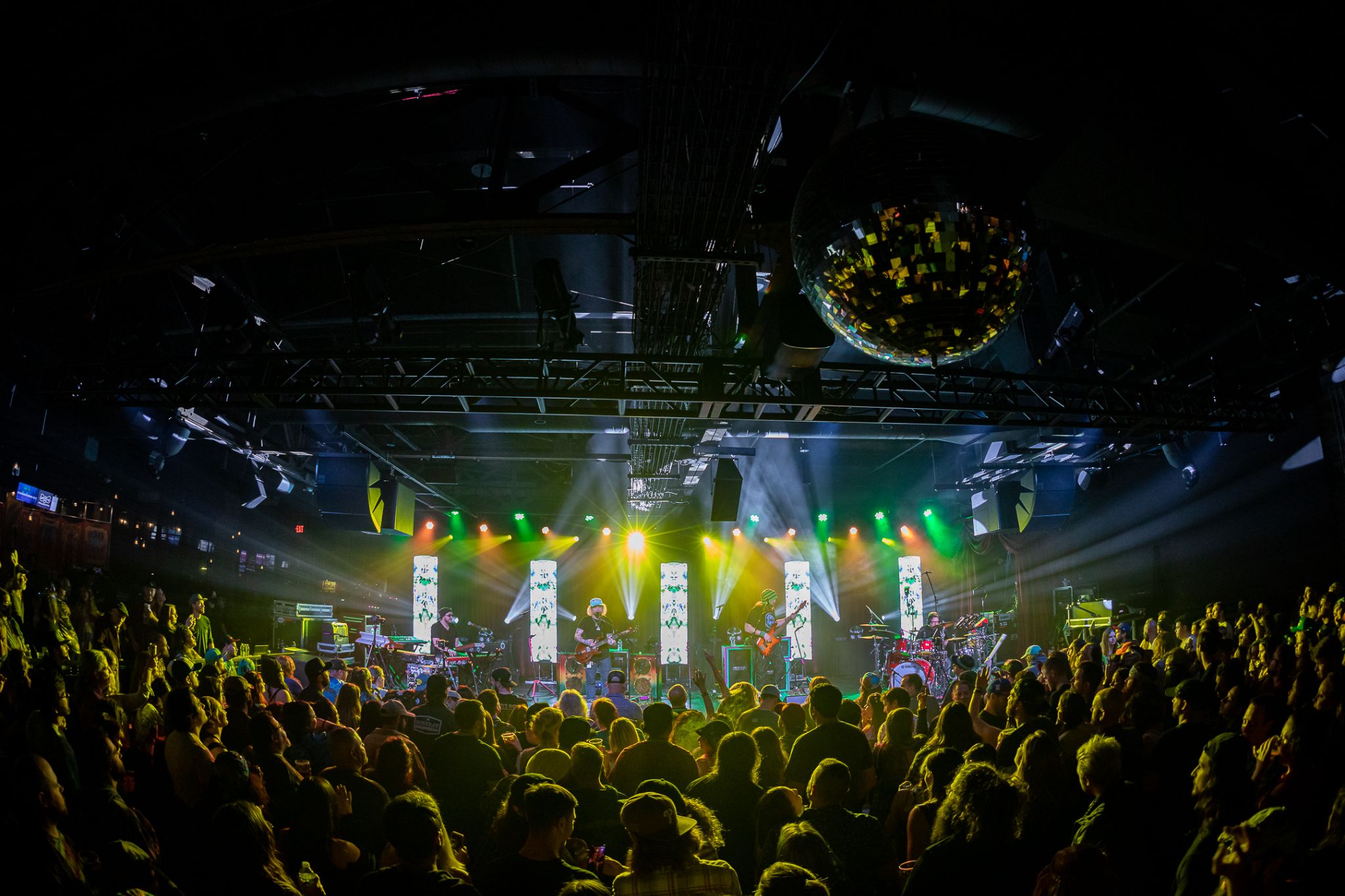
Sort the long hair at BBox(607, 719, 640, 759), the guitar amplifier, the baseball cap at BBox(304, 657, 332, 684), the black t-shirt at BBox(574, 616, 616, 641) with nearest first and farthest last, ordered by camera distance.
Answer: the long hair at BBox(607, 719, 640, 759), the baseball cap at BBox(304, 657, 332, 684), the guitar amplifier, the black t-shirt at BBox(574, 616, 616, 641)

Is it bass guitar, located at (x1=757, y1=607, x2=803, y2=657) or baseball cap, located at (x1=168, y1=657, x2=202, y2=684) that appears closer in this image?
baseball cap, located at (x1=168, y1=657, x2=202, y2=684)

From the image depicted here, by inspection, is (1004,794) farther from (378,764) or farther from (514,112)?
(514,112)

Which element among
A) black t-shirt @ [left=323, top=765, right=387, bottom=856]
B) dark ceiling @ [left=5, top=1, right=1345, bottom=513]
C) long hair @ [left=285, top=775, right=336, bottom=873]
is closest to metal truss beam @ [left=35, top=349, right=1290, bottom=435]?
dark ceiling @ [left=5, top=1, right=1345, bottom=513]

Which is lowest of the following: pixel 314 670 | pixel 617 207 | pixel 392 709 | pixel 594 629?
pixel 392 709

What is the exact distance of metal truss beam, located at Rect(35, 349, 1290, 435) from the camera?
7922mm

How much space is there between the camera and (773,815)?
132 inches

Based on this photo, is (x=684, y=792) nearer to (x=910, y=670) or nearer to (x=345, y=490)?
(x=345, y=490)

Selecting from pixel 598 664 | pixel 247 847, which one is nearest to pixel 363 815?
pixel 247 847

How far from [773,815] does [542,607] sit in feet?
58.8

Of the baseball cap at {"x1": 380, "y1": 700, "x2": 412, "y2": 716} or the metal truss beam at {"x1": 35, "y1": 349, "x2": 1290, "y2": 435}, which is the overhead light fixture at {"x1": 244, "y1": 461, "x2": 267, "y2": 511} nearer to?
the metal truss beam at {"x1": 35, "y1": 349, "x2": 1290, "y2": 435}

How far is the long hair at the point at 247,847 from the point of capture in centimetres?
238

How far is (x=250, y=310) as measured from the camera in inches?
320

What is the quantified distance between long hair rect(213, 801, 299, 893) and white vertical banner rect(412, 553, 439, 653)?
1890 centimetres

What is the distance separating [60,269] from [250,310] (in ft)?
5.76
